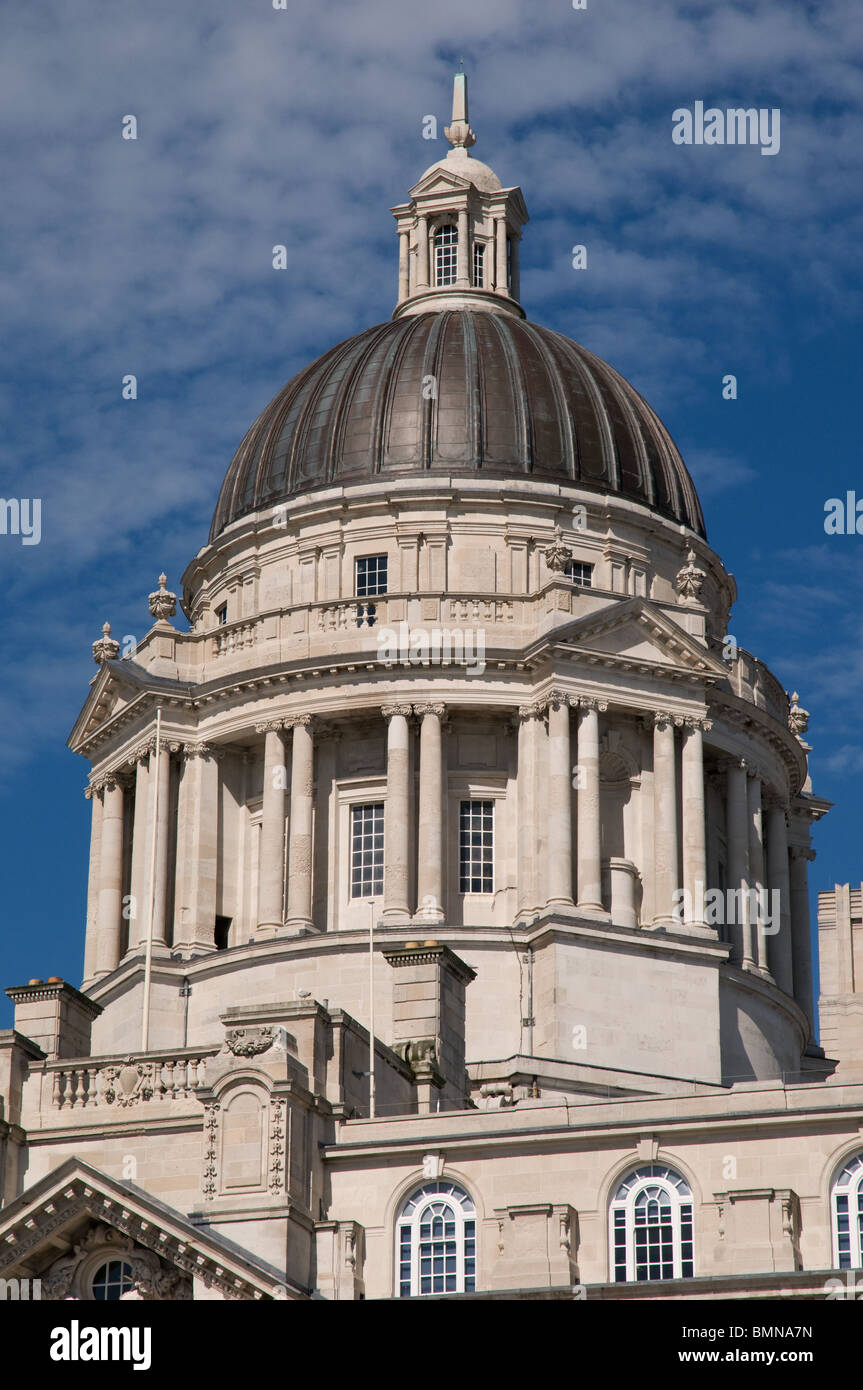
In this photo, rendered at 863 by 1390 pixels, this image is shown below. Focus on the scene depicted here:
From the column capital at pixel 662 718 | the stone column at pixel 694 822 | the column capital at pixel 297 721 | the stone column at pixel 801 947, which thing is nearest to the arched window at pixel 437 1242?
the stone column at pixel 694 822

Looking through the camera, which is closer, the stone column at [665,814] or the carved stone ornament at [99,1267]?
the carved stone ornament at [99,1267]

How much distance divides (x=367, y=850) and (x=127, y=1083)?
22200 millimetres

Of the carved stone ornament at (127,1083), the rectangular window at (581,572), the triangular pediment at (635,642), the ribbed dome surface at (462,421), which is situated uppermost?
the ribbed dome surface at (462,421)

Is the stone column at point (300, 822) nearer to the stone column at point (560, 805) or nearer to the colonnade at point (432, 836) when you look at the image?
the colonnade at point (432, 836)

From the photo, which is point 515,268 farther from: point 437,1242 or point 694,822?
point 437,1242

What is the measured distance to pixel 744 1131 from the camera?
55.2 m

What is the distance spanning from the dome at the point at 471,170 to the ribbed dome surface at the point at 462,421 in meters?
5.62

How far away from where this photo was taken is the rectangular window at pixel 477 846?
79312mm

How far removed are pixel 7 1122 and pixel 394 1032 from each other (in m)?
10.6

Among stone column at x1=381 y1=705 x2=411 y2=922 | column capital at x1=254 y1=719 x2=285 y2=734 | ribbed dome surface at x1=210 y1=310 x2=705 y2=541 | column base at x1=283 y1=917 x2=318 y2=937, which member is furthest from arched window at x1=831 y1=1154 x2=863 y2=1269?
ribbed dome surface at x1=210 y1=310 x2=705 y2=541

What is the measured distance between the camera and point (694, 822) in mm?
79625

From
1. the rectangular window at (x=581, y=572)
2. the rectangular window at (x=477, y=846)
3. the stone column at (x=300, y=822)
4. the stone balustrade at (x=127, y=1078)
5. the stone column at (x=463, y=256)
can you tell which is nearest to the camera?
the stone balustrade at (x=127, y=1078)

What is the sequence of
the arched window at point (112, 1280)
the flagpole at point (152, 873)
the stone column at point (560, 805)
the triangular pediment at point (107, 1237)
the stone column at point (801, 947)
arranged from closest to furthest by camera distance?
the triangular pediment at point (107, 1237)
the arched window at point (112, 1280)
the flagpole at point (152, 873)
the stone column at point (560, 805)
the stone column at point (801, 947)
